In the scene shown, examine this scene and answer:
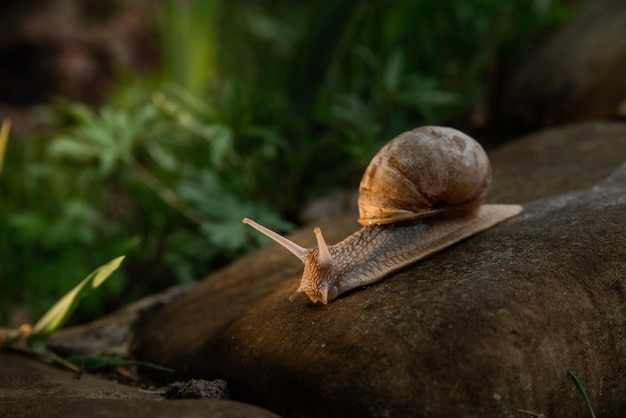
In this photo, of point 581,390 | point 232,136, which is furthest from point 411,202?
point 232,136

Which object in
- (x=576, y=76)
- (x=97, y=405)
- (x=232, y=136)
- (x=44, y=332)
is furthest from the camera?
(x=576, y=76)

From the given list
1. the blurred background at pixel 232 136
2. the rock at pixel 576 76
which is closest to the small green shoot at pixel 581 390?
the blurred background at pixel 232 136

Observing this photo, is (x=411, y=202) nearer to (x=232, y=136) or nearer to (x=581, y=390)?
(x=581, y=390)

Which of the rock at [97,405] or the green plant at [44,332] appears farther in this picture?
the green plant at [44,332]

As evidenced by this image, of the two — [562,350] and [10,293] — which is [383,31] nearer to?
[10,293]

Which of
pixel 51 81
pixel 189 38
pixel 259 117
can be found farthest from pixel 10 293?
pixel 51 81

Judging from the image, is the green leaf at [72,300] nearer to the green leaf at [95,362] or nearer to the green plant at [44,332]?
the green plant at [44,332]

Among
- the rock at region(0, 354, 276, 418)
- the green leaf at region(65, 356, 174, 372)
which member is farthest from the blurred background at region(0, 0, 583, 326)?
the rock at region(0, 354, 276, 418)
